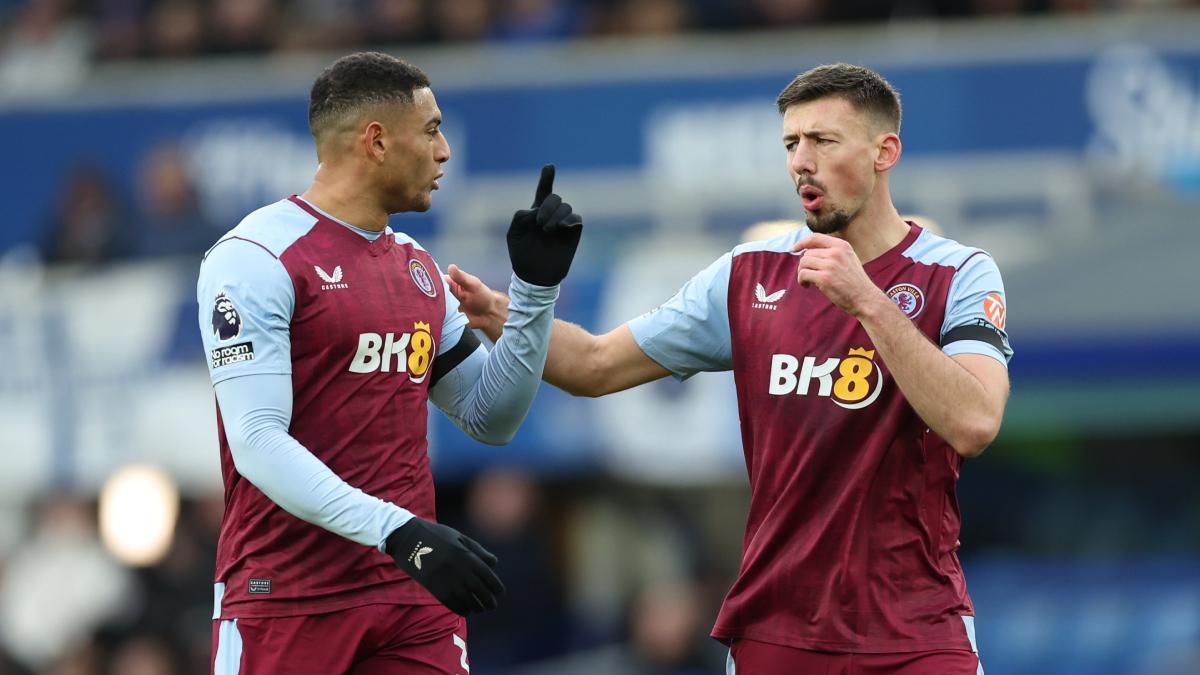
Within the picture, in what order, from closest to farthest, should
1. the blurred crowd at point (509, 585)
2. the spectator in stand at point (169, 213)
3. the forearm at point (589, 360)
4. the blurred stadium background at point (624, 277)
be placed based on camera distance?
the forearm at point (589, 360) < the blurred stadium background at point (624, 277) < the blurred crowd at point (509, 585) < the spectator in stand at point (169, 213)

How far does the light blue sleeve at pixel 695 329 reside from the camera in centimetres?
593

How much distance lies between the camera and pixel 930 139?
42.8ft

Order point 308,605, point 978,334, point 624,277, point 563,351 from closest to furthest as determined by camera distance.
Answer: point 308,605, point 978,334, point 563,351, point 624,277

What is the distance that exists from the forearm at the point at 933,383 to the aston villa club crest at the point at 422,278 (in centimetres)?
130

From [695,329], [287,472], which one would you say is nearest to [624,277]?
[695,329]

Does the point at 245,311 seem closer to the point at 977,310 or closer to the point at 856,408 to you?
the point at 856,408

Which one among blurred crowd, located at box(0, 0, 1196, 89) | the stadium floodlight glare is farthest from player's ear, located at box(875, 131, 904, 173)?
blurred crowd, located at box(0, 0, 1196, 89)

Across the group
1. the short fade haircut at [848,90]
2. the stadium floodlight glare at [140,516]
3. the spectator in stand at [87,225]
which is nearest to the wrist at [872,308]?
the short fade haircut at [848,90]

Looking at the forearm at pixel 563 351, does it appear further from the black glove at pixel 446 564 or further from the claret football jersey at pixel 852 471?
the black glove at pixel 446 564

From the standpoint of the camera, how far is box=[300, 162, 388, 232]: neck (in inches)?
221

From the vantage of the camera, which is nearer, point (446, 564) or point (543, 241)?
point (446, 564)

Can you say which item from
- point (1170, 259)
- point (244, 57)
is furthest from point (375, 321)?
point (244, 57)

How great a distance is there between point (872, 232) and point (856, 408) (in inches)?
21.8

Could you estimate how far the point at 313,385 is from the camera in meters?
5.40
